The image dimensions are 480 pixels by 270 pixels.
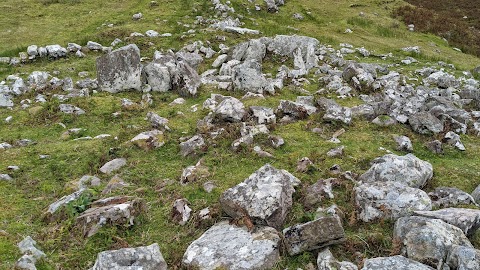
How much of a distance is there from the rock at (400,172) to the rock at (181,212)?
129 inches

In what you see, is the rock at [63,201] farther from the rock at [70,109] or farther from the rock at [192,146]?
the rock at [70,109]

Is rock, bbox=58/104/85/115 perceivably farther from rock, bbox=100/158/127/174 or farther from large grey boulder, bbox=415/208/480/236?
large grey boulder, bbox=415/208/480/236

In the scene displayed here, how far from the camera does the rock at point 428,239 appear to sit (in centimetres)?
568

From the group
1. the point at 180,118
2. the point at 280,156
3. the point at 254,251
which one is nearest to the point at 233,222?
the point at 254,251

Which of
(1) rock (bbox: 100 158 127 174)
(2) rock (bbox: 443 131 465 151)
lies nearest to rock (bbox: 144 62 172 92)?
(1) rock (bbox: 100 158 127 174)

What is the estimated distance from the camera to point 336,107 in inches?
456

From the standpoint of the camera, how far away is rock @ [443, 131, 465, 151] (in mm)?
10266

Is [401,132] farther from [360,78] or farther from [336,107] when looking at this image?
[360,78]

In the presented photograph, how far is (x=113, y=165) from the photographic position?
938 centimetres

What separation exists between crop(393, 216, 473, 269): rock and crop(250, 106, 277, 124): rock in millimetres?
5369

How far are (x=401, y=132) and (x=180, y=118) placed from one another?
19.0 feet

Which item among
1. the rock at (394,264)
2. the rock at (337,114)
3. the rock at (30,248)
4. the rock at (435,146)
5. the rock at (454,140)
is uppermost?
the rock at (394,264)

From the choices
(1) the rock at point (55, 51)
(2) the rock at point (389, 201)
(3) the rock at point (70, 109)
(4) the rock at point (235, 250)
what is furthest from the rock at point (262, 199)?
(1) the rock at point (55, 51)

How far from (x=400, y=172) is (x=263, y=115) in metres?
4.12
